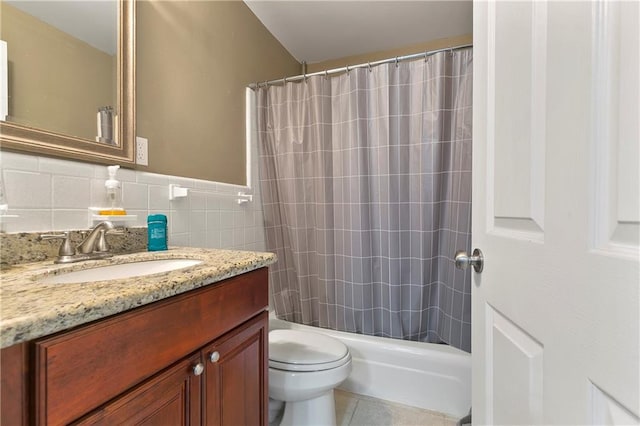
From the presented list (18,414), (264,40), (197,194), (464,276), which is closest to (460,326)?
(464,276)

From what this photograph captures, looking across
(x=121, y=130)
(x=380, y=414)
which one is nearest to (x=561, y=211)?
(x=121, y=130)

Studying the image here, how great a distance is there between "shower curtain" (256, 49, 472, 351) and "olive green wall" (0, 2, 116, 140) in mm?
952

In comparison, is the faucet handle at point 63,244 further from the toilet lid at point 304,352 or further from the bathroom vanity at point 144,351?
the toilet lid at point 304,352

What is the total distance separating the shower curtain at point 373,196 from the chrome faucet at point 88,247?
1035mm

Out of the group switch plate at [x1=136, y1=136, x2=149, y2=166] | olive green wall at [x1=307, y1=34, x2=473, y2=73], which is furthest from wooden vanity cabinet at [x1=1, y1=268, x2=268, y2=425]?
olive green wall at [x1=307, y1=34, x2=473, y2=73]

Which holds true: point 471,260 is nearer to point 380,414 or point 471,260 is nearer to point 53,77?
point 380,414

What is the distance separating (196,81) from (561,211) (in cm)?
151

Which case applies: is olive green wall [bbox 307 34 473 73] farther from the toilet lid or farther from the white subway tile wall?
the toilet lid

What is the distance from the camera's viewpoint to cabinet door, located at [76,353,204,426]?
19.1 inches

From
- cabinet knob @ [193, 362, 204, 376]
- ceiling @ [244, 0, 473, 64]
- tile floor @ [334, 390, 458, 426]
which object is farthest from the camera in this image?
ceiling @ [244, 0, 473, 64]

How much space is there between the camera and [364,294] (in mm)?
1674

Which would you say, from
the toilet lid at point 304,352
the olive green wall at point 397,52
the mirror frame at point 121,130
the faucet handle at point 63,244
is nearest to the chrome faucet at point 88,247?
the faucet handle at point 63,244

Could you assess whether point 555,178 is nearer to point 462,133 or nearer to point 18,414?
point 18,414

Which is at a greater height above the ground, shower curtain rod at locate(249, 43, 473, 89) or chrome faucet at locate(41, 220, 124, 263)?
shower curtain rod at locate(249, 43, 473, 89)
